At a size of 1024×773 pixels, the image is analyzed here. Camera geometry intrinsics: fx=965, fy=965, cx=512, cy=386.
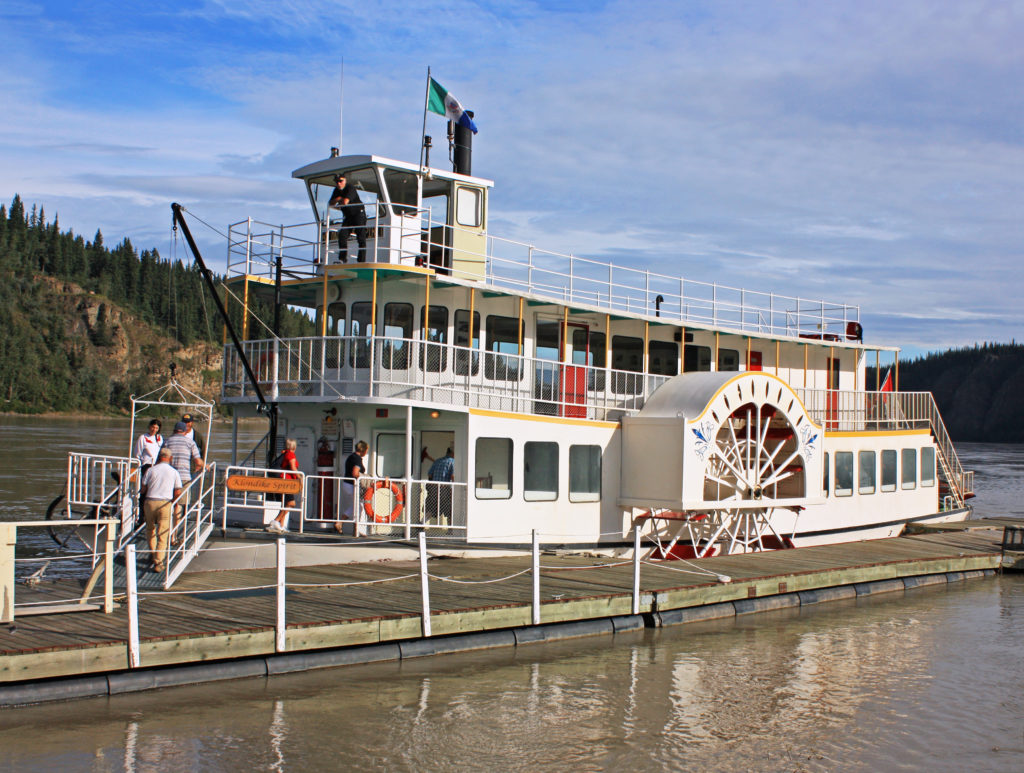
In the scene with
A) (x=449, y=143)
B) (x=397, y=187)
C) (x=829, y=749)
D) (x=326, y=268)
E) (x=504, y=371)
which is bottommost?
(x=829, y=749)

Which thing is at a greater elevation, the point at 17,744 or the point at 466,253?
the point at 466,253

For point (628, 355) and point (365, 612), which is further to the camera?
point (628, 355)

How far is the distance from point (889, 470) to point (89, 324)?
137274 millimetres

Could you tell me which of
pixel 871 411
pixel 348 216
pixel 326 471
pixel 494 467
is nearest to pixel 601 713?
pixel 494 467

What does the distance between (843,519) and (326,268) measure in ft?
→ 43.3

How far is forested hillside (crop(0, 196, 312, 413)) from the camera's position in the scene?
116088mm

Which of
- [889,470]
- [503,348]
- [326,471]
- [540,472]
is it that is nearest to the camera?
[326,471]

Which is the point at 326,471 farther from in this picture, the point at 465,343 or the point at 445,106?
the point at 445,106

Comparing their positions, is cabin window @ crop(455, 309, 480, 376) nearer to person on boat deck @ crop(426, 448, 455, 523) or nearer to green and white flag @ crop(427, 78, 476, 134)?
person on boat deck @ crop(426, 448, 455, 523)

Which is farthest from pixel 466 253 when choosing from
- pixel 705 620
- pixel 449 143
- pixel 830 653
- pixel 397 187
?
pixel 830 653

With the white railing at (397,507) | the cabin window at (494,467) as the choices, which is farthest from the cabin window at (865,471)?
the white railing at (397,507)

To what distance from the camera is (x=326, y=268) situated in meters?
15.8

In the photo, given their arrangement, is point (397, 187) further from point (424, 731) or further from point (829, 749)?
point (829, 749)

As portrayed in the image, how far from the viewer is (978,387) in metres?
156
